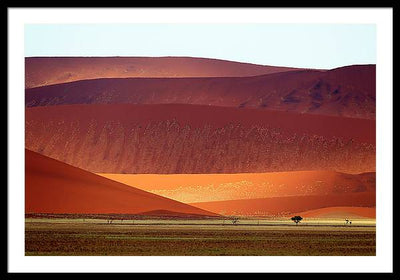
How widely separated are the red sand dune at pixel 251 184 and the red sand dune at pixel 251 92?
98.5 ft

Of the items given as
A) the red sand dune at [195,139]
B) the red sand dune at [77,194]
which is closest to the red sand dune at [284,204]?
the red sand dune at [77,194]

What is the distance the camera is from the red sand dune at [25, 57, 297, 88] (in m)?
172

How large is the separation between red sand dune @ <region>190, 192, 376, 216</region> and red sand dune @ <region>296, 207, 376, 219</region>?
2.35m

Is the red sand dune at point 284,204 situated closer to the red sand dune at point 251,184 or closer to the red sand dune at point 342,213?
the red sand dune at point 342,213

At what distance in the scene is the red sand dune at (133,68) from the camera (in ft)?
564

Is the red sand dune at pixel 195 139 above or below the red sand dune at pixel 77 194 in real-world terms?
above

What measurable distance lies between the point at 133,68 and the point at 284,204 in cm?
9867

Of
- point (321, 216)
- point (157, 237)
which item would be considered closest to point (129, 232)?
point (157, 237)

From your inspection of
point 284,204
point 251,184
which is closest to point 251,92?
point 251,184

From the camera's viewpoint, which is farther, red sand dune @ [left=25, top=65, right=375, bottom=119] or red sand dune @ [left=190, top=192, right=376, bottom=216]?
red sand dune @ [left=25, top=65, right=375, bottom=119]

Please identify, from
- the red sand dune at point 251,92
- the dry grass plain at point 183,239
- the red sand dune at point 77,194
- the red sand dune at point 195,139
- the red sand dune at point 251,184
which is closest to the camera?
the dry grass plain at point 183,239

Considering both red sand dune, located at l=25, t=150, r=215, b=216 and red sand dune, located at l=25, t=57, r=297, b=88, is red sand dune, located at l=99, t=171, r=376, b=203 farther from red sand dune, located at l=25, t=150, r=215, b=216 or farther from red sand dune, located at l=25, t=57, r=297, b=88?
red sand dune, located at l=25, t=57, r=297, b=88

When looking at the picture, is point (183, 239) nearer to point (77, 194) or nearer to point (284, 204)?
point (77, 194)

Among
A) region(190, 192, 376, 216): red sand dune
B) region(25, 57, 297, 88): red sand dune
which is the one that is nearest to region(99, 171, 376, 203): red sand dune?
region(190, 192, 376, 216): red sand dune
